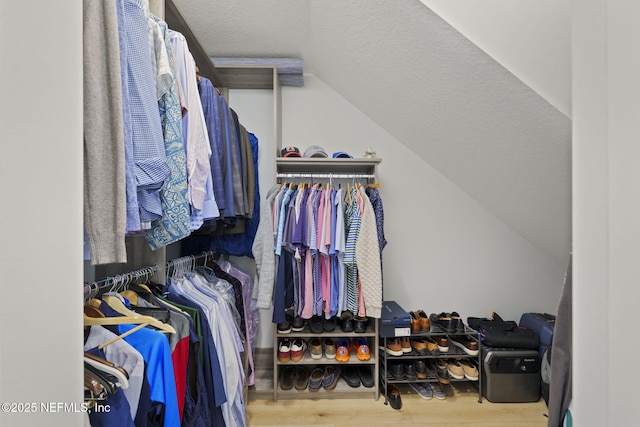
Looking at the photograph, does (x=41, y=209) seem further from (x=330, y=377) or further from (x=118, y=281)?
(x=330, y=377)

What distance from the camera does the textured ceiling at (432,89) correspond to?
4.66 ft

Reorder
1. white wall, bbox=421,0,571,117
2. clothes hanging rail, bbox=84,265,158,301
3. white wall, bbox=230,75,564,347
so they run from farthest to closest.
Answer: white wall, bbox=230,75,564,347 < white wall, bbox=421,0,571,117 < clothes hanging rail, bbox=84,265,158,301

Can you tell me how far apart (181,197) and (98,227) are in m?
0.31

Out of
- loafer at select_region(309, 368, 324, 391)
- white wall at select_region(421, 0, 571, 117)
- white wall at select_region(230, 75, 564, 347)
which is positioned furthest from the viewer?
white wall at select_region(230, 75, 564, 347)

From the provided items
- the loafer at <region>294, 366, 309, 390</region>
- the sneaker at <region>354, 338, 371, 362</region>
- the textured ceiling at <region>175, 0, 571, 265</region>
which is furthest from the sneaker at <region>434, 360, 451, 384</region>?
the textured ceiling at <region>175, 0, 571, 265</region>

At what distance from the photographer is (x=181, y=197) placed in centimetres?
96

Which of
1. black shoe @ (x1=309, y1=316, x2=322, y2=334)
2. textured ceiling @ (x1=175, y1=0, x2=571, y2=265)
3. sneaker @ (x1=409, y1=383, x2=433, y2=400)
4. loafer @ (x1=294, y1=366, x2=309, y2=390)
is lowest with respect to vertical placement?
sneaker @ (x1=409, y1=383, x2=433, y2=400)

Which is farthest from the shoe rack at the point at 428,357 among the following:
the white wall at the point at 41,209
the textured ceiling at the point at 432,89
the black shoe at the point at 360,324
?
the white wall at the point at 41,209

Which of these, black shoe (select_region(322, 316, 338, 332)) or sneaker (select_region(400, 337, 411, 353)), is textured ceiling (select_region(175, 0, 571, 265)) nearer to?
sneaker (select_region(400, 337, 411, 353))

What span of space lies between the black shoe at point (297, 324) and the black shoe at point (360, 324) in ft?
1.20

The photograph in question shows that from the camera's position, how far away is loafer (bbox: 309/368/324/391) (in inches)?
79.4

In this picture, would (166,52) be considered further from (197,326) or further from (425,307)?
(425,307)

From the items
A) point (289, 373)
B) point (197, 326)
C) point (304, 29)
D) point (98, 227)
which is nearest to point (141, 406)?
point (197, 326)

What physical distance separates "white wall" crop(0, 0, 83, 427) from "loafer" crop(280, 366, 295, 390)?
5.61 ft
